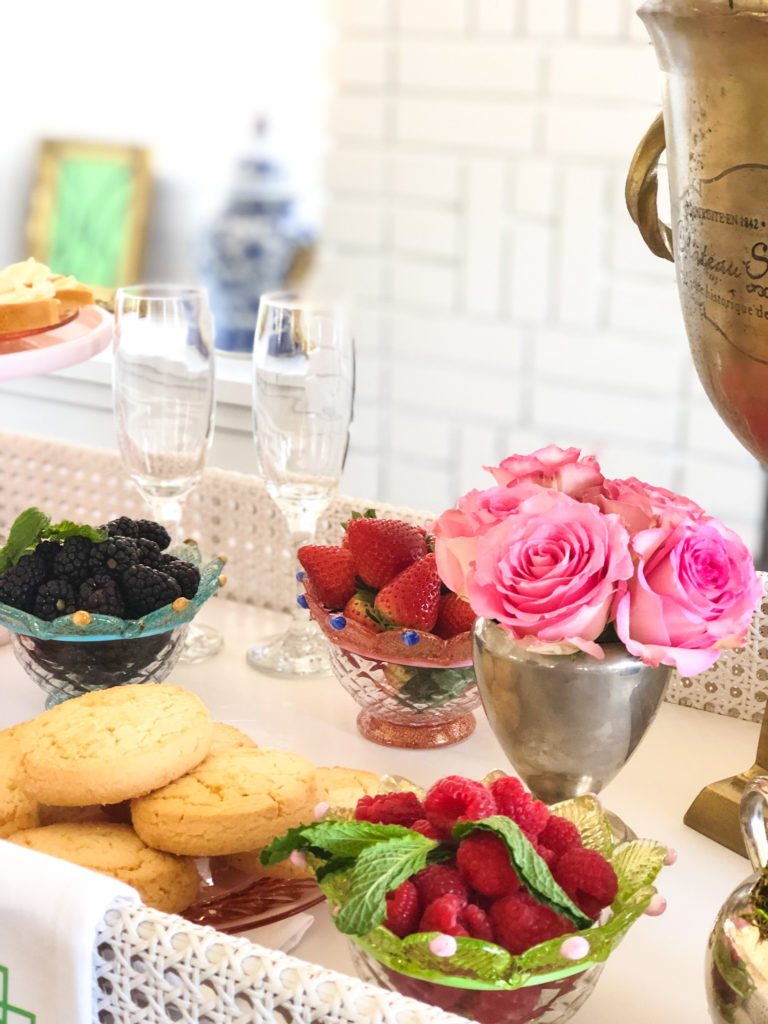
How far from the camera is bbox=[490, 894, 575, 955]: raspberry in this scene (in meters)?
0.55

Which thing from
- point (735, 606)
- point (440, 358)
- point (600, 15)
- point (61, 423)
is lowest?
point (61, 423)

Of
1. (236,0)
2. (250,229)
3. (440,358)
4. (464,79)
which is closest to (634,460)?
(440,358)

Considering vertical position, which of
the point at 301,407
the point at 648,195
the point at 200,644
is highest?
the point at 648,195

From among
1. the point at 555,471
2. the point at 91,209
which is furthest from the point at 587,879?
the point at 91,209

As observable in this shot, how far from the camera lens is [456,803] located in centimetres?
60

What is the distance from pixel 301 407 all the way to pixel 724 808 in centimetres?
43

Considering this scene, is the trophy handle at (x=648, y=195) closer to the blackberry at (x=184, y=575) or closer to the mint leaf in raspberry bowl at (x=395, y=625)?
the mint leaf in raspberry bowl at (x=395, y=625)

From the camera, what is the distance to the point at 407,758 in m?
0.91

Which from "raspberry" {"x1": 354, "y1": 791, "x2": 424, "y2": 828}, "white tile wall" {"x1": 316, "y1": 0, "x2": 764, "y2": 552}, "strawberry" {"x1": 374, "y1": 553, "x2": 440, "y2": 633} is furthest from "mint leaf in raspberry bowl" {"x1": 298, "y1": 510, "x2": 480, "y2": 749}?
"white tile wall" {"x1": 316, "y1": 0, "x2": 764, "y2": 552}

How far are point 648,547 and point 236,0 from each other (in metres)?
1.72

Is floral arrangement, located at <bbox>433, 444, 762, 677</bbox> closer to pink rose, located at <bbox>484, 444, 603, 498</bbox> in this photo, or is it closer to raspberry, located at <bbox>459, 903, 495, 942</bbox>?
pink rose, located at <bbox>484, 444, 603, 498</bbox>

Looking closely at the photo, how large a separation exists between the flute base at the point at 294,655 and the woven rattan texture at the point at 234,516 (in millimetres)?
72

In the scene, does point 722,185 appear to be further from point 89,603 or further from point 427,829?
point 89,603

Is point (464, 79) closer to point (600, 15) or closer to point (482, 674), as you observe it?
point (600, 15)
